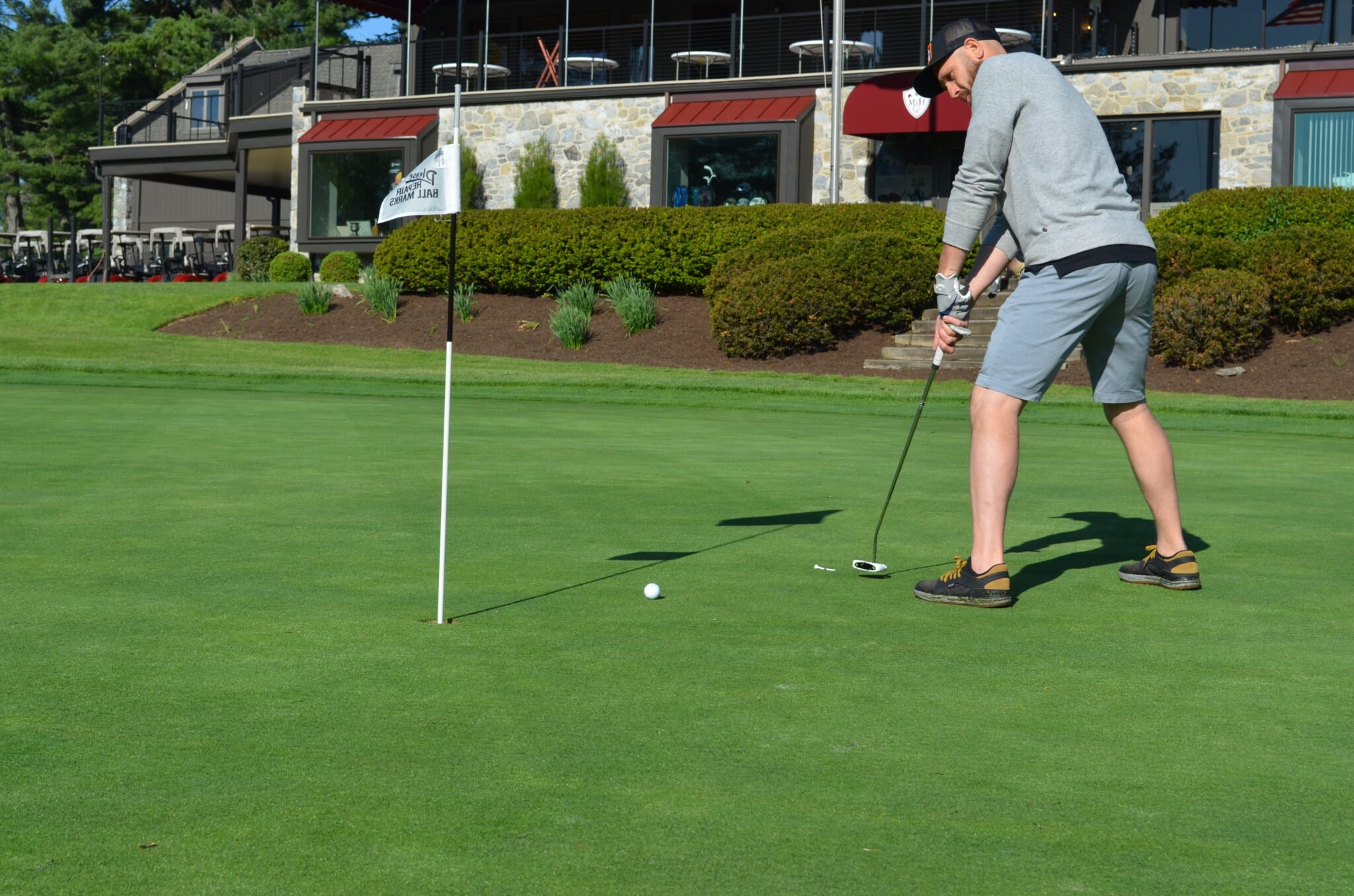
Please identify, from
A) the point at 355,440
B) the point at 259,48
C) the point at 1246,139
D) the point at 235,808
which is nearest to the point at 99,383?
the point at 355,440

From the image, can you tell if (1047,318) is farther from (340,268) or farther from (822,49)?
(340,268)

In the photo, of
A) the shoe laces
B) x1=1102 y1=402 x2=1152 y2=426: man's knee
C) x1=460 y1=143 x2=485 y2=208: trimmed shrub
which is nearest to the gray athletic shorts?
x1=1102 y1=402 x2=1152 y2=426: man's knee

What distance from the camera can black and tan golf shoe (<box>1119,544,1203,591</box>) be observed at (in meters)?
5.31

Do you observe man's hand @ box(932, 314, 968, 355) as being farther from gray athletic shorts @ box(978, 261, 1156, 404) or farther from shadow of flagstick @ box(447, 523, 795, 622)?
shadow of flagstick @ box(447, 523, 795, 622)

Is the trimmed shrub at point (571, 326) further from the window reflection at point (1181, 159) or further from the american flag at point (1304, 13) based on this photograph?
the american flag at point (1304, 13)

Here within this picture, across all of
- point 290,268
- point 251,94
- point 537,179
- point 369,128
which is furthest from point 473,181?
point 251,94

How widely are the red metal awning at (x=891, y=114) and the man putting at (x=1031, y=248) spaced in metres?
22.5

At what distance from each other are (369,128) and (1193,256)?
20.3m

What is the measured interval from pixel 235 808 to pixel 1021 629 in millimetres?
2684

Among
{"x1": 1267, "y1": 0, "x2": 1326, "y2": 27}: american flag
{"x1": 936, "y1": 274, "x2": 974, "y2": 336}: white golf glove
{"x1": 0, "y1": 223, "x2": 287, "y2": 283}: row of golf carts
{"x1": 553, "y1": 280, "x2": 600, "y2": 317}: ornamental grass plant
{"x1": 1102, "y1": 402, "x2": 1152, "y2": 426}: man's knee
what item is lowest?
{"x1": 1102, "y1": 402, "x2": 1152, "y2": 426}: man's knee

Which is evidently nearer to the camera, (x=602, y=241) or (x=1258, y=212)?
(x=1258, y=212)

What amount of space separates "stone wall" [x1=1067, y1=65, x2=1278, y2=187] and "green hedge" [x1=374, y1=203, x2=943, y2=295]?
237 inches

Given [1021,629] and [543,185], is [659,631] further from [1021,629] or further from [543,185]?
[543,185]

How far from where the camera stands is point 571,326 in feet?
76.3
